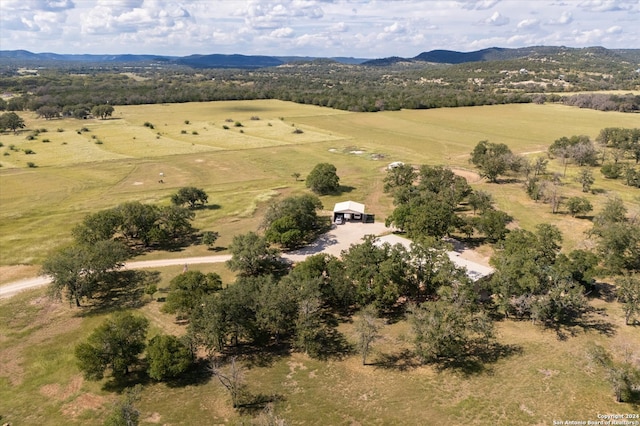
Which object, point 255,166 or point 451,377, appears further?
point 255,166

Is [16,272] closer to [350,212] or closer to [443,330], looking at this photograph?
[350,212]

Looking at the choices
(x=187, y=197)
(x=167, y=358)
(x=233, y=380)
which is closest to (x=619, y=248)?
(x=233, y=380)

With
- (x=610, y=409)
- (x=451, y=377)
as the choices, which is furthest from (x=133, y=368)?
(x=610, y=409)

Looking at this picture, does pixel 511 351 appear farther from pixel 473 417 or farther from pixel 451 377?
pixel 473 417

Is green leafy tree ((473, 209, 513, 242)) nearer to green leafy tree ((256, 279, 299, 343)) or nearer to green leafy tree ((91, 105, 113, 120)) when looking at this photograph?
green leafy tree ((256, 279, 299, 343))

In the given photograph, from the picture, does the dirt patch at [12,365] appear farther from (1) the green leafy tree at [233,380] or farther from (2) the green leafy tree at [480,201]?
(2) the green leafy tree at [480,201]

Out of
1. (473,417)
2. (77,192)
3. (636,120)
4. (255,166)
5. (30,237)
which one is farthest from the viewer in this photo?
(636,120)
